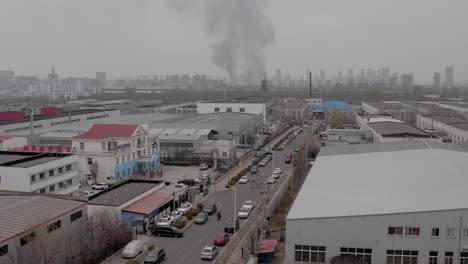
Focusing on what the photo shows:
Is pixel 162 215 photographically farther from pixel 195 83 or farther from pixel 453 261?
pixel 195 83

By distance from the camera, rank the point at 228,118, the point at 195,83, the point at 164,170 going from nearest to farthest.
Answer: the point at 164,170
the point at 228,118
the point at 195,83

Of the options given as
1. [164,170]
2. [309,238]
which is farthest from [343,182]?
[164,170]

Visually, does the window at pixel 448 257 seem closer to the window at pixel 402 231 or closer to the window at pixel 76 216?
the window at pixel 402 231

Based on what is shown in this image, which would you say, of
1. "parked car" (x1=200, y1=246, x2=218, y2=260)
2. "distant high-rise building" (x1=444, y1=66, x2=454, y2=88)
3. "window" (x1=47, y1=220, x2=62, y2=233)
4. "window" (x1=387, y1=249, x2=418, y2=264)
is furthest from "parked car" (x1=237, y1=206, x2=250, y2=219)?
A: "distant high-rise building" (x1=444, y1=66, x2=454, y2=88)

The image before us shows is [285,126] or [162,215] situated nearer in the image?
[162,215]

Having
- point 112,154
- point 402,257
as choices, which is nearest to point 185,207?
point 112,154

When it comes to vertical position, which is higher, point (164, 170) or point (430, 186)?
point (430, 186)

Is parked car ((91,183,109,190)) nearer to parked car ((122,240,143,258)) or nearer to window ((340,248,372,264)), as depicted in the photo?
parked car ((122,240,143,258))
